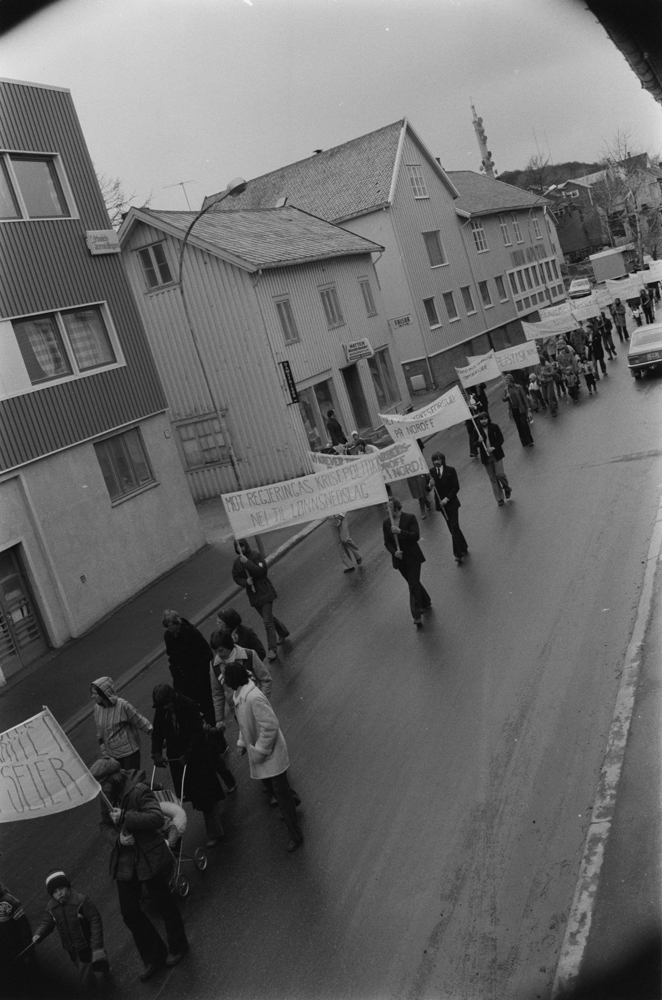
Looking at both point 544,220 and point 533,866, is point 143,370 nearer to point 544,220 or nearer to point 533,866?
point 533,866

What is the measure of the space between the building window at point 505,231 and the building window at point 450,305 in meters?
11.5

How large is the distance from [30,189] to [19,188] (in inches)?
16.3

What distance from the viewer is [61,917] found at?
6.62 m

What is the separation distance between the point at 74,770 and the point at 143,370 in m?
13.2

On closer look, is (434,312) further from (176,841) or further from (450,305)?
(176,841)

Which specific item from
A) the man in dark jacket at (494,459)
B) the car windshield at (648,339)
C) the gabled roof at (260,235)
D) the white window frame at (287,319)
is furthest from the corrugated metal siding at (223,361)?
the car windshield at (648,339)

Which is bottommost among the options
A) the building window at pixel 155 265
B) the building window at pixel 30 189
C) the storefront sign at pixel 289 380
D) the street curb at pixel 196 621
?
the street curb at pixel 196 621

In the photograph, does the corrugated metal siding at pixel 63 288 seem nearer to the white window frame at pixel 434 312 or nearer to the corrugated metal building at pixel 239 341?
the corrugated metal building at pixel 239 341

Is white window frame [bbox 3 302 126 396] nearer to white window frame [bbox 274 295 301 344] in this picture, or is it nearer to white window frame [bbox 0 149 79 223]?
white window frame [bbox 0 149 79 223]

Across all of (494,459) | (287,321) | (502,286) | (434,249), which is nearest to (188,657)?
(494,459)

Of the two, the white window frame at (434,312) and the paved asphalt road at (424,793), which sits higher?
the white window frame at (434,312)

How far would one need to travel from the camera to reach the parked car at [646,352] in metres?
26.9

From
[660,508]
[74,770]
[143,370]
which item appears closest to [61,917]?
[74,770]

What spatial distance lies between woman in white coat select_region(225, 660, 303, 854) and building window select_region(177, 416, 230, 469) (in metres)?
19.7
